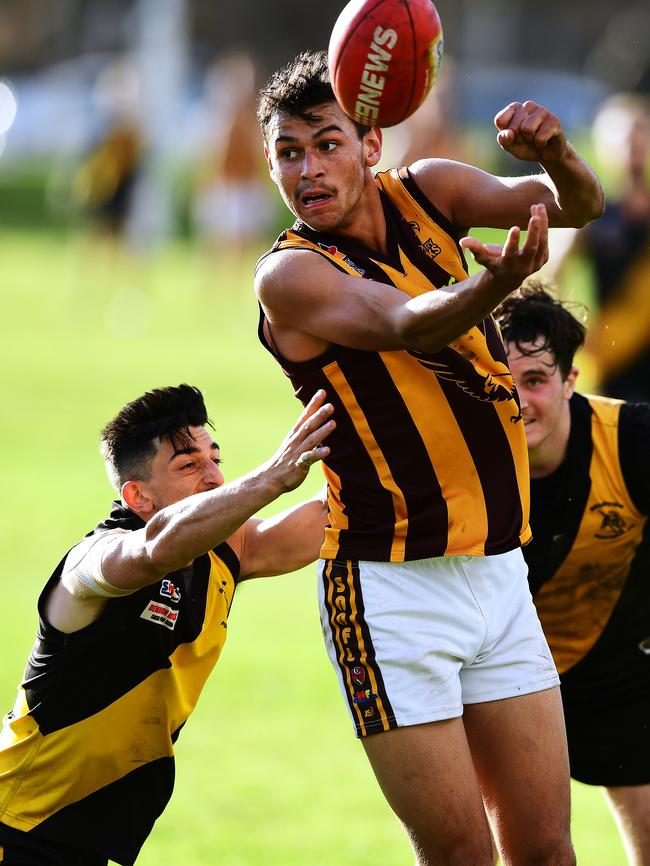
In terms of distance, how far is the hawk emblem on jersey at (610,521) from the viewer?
202 inches

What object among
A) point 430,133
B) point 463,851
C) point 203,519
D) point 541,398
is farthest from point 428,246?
point 430,133

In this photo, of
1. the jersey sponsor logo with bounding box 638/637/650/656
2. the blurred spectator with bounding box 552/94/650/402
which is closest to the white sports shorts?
the jersey sponsor logo with bounding box 638/637/650/656

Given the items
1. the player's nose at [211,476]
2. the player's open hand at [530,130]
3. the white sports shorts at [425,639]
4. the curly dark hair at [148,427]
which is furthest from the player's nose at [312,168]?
the white sports shorts at [425,639]

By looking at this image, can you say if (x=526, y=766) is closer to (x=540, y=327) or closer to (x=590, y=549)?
(x=590, y=549)

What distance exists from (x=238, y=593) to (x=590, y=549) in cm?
588

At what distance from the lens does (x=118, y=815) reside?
184 inches

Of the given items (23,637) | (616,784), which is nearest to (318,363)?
(616,784)

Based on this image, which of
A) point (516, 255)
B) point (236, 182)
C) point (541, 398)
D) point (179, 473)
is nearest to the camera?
point (516, 255)

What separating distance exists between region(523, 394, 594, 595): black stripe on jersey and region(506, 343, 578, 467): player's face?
2.2 inches

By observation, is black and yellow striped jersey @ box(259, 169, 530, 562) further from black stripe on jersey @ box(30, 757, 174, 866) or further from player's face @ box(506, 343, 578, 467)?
black stripe on jersey @ box(30, 757, 174, 866)

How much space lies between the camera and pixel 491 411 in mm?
4352

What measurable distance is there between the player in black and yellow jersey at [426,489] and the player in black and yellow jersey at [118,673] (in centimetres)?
48

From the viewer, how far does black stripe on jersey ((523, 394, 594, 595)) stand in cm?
512

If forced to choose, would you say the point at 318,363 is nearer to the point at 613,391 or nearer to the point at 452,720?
the point at 452,720
